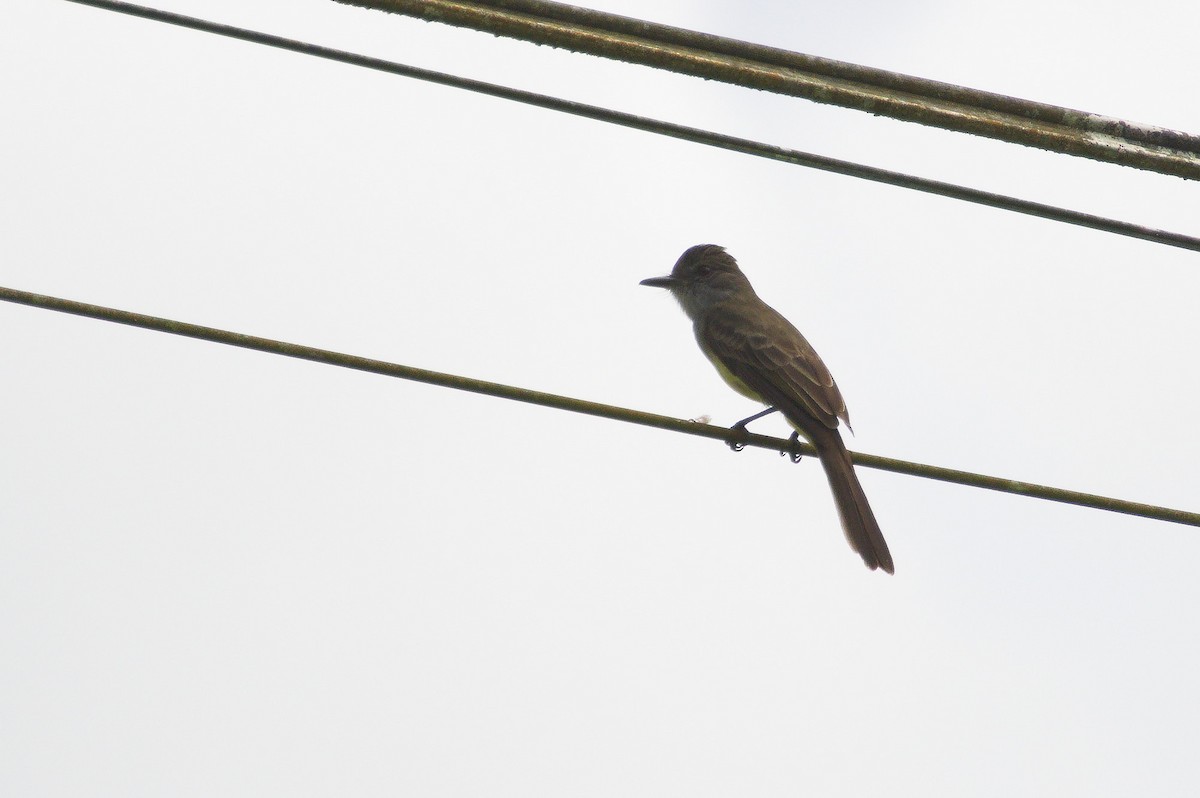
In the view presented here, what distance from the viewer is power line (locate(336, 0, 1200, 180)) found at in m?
4.77

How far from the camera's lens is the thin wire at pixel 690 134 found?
443 centimetres

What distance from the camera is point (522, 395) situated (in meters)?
4.79

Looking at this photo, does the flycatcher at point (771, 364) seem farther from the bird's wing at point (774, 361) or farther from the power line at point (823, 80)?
the power line at point (823, 80)

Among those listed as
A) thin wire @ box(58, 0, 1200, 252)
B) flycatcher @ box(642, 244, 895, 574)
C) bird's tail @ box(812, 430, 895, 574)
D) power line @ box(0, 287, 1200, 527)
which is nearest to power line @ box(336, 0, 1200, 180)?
thin wire @ box(58, 0, 1200, 252)

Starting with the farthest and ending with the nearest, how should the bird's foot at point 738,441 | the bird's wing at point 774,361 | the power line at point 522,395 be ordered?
the bird's wing at point 774,361, the bird's foot at point 738,441, the power line at point 522,395

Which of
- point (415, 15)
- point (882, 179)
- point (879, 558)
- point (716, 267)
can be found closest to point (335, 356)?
point (415, 15)

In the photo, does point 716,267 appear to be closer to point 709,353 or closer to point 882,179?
point 709,353

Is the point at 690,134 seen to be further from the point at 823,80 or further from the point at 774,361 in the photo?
the point at 774,361

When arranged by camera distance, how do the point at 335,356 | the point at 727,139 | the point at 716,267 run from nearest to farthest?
1. the point at 335,356
2. the point at 727,139
3. the point at 716,267

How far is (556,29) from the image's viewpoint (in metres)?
4.77

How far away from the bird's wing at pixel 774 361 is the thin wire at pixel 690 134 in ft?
11.0

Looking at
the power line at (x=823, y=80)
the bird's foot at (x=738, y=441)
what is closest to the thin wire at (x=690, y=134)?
the power line at (x=823, y=80)

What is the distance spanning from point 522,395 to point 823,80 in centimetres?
163

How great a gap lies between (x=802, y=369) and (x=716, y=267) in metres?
2.28
